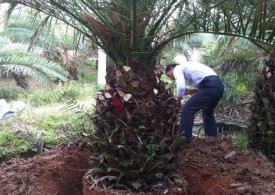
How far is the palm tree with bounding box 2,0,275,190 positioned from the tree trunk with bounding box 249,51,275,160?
0.93 meters

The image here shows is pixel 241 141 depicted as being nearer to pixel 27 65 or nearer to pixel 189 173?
pixel 189 173

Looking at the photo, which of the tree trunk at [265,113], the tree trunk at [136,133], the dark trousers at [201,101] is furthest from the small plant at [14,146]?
the tree trunk at [265,113]

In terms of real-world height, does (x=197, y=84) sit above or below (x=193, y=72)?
below

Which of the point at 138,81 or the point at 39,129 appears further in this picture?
the point at 39,129

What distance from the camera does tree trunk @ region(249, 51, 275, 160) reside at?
15.9 ft

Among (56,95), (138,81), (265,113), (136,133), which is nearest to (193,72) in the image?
(265,113)

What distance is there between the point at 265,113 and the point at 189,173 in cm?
116

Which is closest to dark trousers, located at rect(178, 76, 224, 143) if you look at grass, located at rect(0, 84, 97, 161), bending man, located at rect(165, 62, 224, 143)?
bending man, located at rect(165, 62, 224, 143)

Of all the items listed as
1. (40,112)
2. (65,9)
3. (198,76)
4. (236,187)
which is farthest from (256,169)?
(40,112)

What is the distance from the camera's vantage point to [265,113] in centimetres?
495

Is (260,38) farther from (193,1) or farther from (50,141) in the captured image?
(50,141)

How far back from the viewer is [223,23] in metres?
4.09

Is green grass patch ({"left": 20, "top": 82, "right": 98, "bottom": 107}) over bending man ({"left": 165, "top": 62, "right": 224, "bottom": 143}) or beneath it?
beneath

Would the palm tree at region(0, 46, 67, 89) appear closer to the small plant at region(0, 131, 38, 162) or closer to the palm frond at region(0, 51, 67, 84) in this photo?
the palm frond at region(0, 51, 67, 84)
